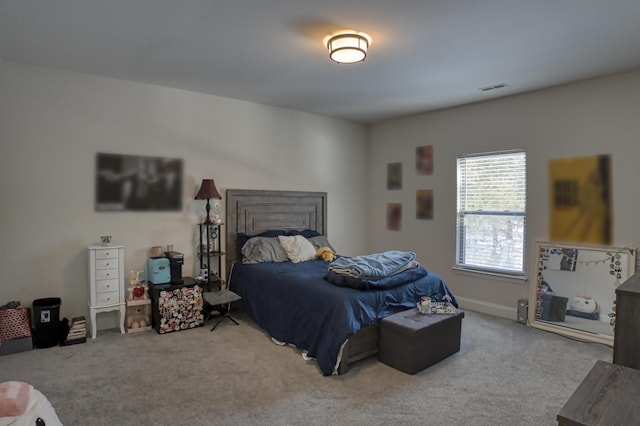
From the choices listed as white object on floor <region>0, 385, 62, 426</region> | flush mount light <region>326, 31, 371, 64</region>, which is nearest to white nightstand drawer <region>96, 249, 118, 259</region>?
white object on floor <region>0, 385, 62, 426</region>

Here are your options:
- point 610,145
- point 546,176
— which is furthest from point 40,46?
point 610,145

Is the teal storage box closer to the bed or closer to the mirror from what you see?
the bed

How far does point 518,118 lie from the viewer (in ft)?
13.8

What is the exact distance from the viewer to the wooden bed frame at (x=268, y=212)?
14.9ft

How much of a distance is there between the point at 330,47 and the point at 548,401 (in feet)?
9.72

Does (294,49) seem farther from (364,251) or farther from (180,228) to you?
(364,251)

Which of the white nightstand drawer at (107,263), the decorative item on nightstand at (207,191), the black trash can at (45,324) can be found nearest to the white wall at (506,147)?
the decorative item on nightstand at (207,191)

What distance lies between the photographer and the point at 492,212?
4.47m

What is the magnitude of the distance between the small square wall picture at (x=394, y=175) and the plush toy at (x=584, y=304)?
2.55m

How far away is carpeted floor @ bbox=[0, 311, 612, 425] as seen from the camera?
7.56 feet

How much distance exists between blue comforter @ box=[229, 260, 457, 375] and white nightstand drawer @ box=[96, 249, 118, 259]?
1303 mm

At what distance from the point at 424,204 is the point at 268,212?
215cm

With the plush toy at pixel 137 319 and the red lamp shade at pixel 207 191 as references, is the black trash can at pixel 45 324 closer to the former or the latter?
the plush toy at pixel 137 319

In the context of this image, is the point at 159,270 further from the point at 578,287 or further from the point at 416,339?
the point at 578,287
